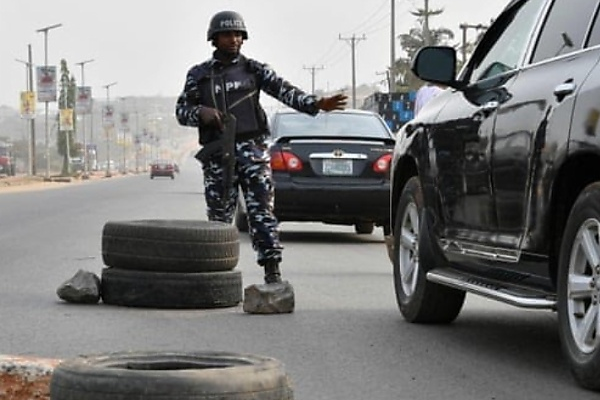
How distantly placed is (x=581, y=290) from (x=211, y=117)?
3.56 m

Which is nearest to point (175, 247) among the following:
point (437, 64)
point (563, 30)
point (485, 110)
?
point (437, 64)

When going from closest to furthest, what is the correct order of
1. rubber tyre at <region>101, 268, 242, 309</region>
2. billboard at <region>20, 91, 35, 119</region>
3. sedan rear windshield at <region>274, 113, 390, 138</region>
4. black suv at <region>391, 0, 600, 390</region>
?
black suv at <region>391, 0, 600, 390</region>
rubber tyre at <region>101, 268, 242, 309</region>
sedan rear windshield at <region>274, 113, 390, 138</region>
billboard at <region>20, 91, 35, 119</region>

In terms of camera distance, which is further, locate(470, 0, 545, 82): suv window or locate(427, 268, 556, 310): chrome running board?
locate(470, 0, 545, 82): suv window

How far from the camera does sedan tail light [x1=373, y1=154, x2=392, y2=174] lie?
51.7 ft

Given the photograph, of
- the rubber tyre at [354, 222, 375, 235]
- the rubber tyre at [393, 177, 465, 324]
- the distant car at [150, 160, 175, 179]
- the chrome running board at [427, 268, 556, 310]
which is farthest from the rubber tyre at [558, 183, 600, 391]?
the distant car at [150, 160, 175, 179]

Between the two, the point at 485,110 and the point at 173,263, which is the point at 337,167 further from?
the point at 485,110

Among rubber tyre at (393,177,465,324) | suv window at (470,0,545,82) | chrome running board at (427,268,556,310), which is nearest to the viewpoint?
chrome running board at (427,268,556,310)

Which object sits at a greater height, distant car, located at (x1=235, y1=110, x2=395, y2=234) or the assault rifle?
the assault rifle

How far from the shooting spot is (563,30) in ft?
22.3

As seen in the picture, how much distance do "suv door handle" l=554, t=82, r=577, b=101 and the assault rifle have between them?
10.3 ft

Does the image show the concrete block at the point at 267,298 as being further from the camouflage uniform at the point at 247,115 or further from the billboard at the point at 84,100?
the billboard at the point at 84,100

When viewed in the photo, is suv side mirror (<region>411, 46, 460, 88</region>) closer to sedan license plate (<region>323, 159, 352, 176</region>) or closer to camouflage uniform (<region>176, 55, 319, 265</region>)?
camouflage uniform (<region>176, 55, 319, 265</region>)

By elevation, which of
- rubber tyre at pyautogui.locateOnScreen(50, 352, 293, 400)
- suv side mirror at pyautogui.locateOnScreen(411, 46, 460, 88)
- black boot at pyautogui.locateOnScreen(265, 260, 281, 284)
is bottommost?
black boot at pyautogui.locateOnScreen(265, 260, 281, 284)

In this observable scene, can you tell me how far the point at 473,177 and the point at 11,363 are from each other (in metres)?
2.89
